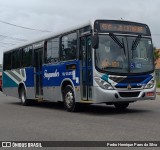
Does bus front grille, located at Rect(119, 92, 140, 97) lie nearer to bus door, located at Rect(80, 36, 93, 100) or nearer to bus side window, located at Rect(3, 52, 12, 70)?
bus door, located at Rect(80, 36, 93, 100)

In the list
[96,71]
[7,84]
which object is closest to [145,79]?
[96,71]

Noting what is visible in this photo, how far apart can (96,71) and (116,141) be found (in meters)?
5.25

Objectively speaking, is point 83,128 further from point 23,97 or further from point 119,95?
point 23,97

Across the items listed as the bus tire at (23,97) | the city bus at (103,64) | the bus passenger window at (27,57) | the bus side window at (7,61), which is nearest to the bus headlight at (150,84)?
the city bus at (103,64)

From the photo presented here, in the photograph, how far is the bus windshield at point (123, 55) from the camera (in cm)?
1391

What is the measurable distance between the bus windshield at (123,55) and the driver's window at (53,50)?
2.91m

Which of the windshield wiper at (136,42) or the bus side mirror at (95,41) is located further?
the windshield wiper at (136,42)

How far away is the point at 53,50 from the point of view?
16766 mm

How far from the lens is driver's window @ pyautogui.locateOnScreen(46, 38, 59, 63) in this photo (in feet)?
54.1

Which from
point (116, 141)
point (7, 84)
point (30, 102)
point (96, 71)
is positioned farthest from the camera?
point (7, 84)

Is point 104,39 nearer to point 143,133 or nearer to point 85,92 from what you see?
point 85,92

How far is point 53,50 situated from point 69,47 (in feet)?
4.86

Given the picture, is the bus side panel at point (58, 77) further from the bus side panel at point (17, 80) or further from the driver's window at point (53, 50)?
the bus side panel at point (17, 80)

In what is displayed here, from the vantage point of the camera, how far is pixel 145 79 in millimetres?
14422
